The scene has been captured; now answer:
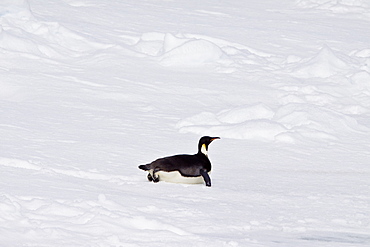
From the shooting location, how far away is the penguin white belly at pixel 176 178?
5.42 m

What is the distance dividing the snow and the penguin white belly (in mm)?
84

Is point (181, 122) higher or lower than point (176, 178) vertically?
higher

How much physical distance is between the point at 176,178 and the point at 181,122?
3.09 meters

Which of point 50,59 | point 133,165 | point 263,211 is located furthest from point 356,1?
point 263,211

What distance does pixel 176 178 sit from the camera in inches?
215

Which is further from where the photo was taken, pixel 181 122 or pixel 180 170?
pixel 181 122

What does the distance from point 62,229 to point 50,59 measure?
841cm

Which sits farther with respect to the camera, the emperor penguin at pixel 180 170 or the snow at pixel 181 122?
the emperor penguin at pixel 180 170

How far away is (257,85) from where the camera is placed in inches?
443

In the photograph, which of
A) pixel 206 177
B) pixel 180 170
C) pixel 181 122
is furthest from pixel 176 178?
pixel 181 122

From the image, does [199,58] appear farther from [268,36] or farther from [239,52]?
[268,36]

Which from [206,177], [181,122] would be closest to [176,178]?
[206,177]

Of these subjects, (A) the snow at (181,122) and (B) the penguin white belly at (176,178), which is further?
(B) the penguin white belly at (176,178)

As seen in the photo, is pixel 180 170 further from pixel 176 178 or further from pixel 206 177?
pixel 206 177
